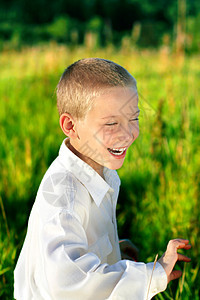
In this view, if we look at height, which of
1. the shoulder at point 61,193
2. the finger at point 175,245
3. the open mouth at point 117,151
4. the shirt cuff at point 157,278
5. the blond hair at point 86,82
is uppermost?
the blond hair at point 86,82

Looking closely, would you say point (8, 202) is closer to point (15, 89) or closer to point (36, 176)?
point (36, 176)

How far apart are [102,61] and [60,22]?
2819 centimetres

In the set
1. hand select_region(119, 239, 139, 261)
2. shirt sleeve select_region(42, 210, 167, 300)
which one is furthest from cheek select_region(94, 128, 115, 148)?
hand select_region(119, 239, 139, 261)

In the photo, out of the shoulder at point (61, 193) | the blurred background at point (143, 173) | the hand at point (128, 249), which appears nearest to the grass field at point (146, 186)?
the blurred background at point (143, 173)

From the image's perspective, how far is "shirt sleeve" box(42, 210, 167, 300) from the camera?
0.83 meters

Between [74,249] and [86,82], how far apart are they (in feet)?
1.39

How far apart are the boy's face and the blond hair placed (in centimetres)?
2

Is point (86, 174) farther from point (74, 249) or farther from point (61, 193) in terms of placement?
point (74, 249)

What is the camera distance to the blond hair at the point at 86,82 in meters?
0.98

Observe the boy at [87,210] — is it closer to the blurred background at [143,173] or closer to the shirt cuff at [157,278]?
the shirt cuff at [157,278]

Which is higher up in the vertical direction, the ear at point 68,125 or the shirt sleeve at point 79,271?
the ear at point 68,125

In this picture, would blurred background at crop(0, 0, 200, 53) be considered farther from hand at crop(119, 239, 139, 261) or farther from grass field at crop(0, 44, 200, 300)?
hand at crop(119, 239, 139, 261)

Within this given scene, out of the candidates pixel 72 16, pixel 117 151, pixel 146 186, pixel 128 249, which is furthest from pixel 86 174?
pixel 72 16

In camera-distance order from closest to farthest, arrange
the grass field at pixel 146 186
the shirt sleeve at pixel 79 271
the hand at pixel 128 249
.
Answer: the shirt sleeve at pixel 79 271 → the hand at pixel 128 249 → the grass field at pixel 146 186
